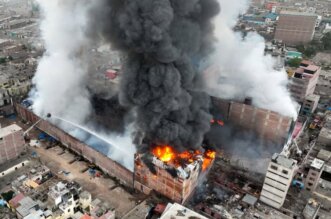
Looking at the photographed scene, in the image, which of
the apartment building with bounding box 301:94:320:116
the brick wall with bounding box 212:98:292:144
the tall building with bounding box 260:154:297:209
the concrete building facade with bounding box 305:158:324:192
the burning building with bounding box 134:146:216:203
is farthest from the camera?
the apartment building with bounding box 301:94:320:116

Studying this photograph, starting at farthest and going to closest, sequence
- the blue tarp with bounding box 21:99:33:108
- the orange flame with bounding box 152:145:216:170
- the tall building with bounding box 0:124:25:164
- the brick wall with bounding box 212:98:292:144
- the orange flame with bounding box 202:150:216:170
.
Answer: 1. the blue tarp with bounding box 21:99:33:108
2. the brick wall with bounding box 212:98:292:144
3. the tall building with bounding box 0:124:25:164
4. the orange flame with bounding box 202:150:216:170
5. the orange flame with bounding box 152:145:216:170

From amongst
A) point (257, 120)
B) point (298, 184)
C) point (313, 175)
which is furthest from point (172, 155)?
point (313, 175)

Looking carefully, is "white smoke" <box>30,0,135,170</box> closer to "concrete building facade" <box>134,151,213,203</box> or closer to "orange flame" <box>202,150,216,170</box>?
"concrete building facade" <box>134,151,213,203</box>

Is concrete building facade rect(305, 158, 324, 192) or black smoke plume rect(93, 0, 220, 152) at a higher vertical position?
black smoke plume rect(93, 0, 220, 152)

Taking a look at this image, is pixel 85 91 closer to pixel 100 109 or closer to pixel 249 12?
pixel 100 109

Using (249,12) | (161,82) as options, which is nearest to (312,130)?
(161,82)

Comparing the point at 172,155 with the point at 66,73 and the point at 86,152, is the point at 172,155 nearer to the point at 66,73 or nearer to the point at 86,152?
the point at 86,152

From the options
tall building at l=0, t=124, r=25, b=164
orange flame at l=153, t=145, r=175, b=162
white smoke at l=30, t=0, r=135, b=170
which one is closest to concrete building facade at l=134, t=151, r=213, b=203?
orange flame at l=153, t=145, r=175, b=162
